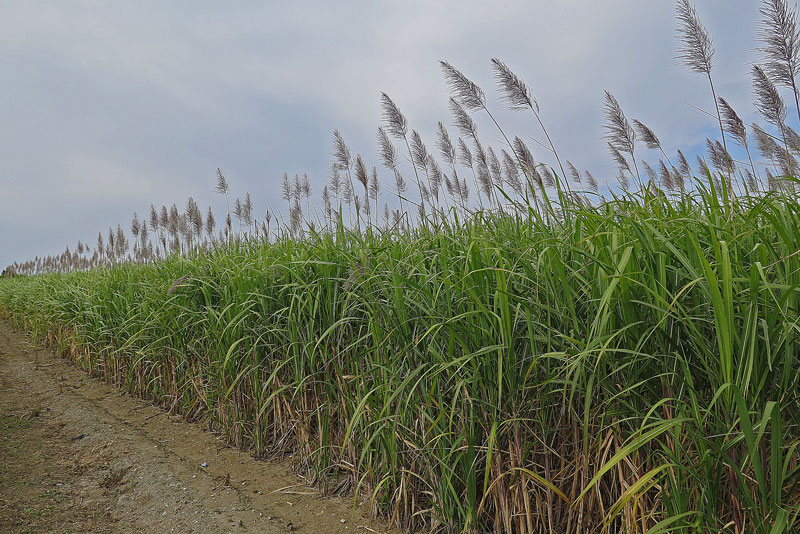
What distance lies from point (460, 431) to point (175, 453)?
88.6 inches

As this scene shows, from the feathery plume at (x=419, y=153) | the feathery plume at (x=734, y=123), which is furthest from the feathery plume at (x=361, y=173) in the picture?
the feathery plume at (x=734, y=123)

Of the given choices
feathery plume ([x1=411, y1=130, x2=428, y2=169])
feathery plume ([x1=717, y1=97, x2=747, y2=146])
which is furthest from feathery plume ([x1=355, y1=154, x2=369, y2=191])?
feathery plume ([x1=717, y1=97, x2=747, y2=146])

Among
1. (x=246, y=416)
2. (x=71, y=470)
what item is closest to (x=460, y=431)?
(x=246, y=416)

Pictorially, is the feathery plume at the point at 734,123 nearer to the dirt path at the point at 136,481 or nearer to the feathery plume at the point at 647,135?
the feathery plume at the point at 647,135

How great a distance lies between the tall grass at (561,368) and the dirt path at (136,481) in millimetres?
210

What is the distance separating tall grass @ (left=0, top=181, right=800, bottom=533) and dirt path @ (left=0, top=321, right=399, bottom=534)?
21cm

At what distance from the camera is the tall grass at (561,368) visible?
1327 mm

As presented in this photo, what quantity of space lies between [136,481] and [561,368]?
256 cm

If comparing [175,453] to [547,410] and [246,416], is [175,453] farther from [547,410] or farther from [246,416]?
[547,410]

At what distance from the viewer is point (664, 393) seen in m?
1.51

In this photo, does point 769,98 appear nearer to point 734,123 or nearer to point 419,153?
point 734,123

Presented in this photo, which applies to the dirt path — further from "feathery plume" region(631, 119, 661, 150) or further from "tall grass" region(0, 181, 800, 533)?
"feathery plume" region(631, 119, 661, 150)

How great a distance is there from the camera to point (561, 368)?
1573mm

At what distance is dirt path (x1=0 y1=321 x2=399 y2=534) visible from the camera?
7.97 feet
